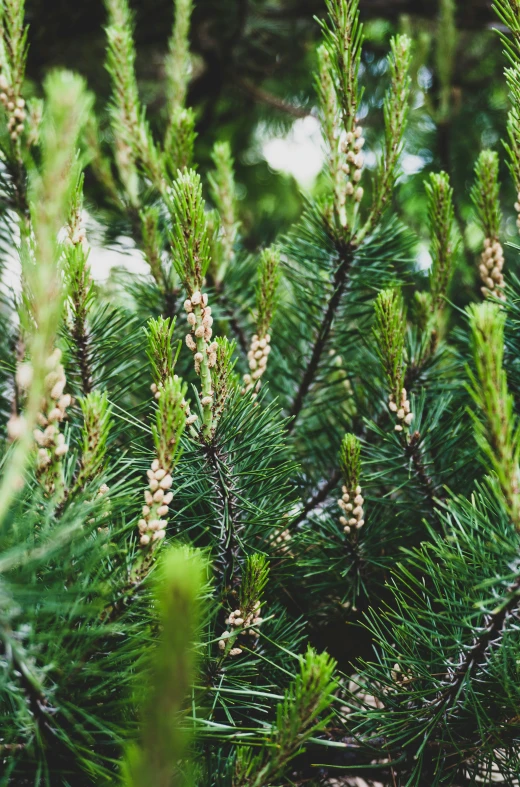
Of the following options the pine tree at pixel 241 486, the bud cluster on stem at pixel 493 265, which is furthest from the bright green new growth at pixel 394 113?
the bud cluster on stem at pixel 493 265

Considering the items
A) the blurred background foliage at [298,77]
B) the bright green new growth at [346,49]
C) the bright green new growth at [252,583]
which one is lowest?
the bright green new growth at [252,583]

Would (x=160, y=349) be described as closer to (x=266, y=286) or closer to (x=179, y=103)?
(x=266, y=286)

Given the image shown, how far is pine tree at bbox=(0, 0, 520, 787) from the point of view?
350 mm

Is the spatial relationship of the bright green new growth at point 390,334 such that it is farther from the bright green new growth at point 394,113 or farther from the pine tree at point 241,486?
the bright green new growth at point 394,113

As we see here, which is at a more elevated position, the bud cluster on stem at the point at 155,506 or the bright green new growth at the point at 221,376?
the bright green new growth at the point at 221,376

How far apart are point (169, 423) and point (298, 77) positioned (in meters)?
1.25

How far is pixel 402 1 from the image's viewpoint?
112 cm

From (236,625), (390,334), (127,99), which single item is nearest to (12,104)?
(127,99)

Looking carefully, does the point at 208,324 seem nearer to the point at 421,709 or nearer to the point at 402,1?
the point at 421,709

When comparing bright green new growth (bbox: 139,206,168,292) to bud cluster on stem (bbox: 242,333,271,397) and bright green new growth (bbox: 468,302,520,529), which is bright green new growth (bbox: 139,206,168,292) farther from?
bright green new growth (bbox: 468,302,520,529)

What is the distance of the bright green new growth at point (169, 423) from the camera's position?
384 mm

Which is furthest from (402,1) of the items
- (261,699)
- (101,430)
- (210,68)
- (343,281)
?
(261,699)

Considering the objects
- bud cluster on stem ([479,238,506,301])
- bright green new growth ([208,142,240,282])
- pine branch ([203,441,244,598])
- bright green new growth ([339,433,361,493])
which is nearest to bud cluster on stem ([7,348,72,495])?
pine branch ([203,441,244,598])

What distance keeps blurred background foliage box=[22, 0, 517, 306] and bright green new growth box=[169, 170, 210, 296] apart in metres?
0.43
